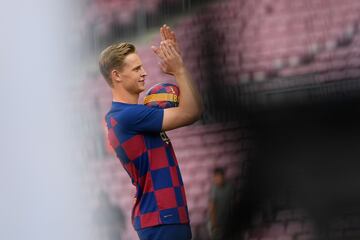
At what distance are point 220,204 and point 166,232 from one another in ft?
3.66

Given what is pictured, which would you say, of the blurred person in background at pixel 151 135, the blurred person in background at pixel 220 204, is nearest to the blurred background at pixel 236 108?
the blurred person in background at pixel 220 204

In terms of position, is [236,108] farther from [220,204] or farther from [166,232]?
[166,232]

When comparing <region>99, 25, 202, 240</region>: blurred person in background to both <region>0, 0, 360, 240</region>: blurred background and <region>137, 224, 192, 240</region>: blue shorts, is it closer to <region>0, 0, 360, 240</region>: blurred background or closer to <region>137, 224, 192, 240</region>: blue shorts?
<region>137, 224, 192, 240</region>: blue shorts

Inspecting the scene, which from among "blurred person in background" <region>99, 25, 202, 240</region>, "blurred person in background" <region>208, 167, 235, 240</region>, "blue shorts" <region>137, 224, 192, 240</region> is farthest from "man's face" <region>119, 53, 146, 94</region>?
"blurred person in background" <region>208, 167, 235, 240</region>

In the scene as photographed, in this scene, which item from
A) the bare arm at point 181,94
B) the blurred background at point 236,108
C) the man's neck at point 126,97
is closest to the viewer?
the bare arm at point 181,94

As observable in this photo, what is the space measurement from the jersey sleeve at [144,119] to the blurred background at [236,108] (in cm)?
96

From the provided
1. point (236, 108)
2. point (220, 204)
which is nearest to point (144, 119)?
point (236, 108)

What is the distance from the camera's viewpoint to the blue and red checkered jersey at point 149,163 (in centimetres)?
295

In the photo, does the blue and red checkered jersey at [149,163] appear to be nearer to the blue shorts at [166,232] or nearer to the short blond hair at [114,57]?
the blue shorts at [166,232]

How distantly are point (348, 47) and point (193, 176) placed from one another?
928 millimetres

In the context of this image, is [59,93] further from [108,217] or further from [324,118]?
[324,118]

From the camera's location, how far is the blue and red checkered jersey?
2.95 m

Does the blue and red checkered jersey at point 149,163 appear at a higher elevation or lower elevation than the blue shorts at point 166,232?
higher

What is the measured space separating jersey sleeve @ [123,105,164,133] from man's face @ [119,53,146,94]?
0.09 m
